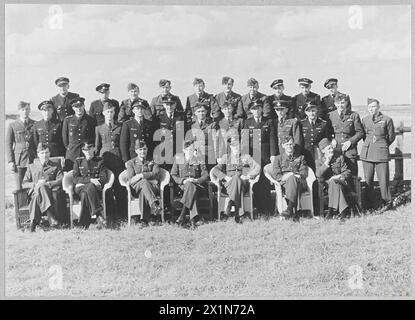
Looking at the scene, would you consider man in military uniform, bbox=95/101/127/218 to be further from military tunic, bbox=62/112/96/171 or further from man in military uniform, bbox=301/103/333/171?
man in military uniform, bbox=301/103/333/171

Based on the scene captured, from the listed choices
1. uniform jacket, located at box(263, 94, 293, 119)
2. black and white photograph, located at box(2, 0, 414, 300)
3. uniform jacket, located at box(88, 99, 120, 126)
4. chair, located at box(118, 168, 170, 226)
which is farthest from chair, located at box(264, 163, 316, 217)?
uniform jacket, located at box(88, 99, 120, 126)

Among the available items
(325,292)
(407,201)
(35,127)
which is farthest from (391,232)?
(35,127)

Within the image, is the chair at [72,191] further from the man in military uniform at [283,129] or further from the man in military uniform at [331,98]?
the man in military uniform at [331,98]

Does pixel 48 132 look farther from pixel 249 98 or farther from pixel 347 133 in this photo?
pixel 347 133

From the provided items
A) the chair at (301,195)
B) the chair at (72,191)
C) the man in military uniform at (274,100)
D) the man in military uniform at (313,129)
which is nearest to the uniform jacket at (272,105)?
the man in military uniform at (274,100)

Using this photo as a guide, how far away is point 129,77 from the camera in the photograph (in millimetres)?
7027

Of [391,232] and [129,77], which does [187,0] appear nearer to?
[129,77]

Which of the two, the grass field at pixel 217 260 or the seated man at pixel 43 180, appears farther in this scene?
the seated man at pixel 43 180

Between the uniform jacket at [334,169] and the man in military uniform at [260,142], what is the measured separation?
519 mm

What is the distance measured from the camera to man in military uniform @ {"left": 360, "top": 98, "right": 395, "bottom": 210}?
712cm

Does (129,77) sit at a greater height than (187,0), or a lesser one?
lesser

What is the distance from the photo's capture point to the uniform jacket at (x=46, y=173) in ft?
23.3
